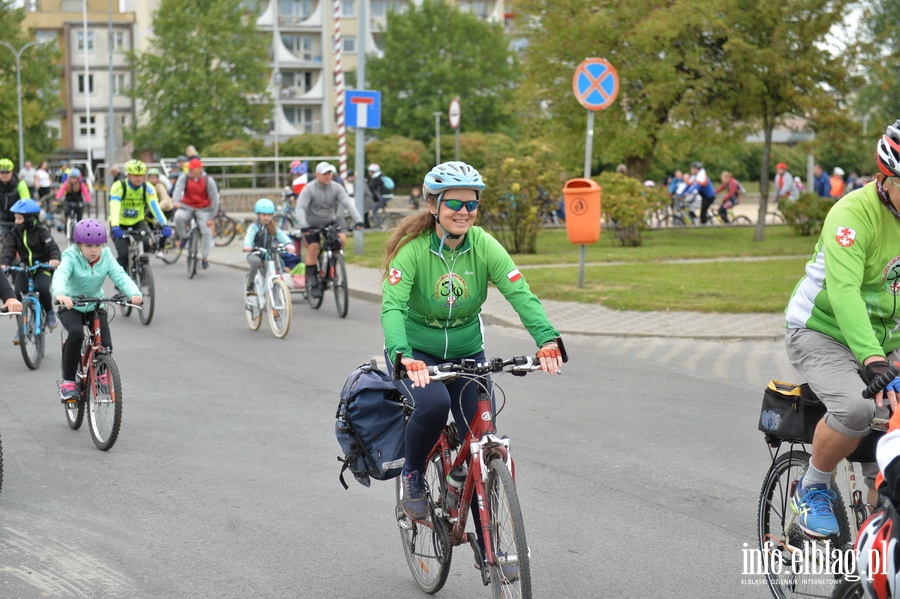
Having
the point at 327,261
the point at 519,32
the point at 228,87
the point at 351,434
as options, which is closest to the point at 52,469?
the point at 351,434

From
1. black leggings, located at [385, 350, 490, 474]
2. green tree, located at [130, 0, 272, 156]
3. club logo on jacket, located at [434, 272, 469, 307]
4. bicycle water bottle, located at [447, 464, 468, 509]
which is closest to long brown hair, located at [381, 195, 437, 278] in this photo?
club logo on jacket, located at [434, 272, 469, 307]

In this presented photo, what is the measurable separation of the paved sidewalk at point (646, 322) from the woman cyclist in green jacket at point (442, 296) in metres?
8.07

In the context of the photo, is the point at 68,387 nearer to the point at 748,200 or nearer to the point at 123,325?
the point at 123,325

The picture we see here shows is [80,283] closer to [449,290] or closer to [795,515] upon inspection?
[449,290]

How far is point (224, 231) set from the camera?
2828cm

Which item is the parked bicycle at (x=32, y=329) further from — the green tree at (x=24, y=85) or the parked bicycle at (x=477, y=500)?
the green tree at (x=24, y=85)

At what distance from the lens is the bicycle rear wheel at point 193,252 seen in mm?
20266

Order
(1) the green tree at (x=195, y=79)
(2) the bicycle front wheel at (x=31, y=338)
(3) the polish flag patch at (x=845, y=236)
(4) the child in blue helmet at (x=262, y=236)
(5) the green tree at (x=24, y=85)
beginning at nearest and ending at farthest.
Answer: (3) the polish flag patch at (x=845, y=236)
(2) the bicycle front wheel at (x=31, y=338)
(4) the child in blue helmet at (x=262, y=236)
(5) the green tree at (x=24, y=85)
(1) the green tree at (x=195, y=79)

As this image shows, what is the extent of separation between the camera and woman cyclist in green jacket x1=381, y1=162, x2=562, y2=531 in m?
4.89

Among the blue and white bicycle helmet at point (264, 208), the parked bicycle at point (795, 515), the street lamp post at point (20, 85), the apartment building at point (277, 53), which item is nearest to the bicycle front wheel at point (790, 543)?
the parked bicycle at point (795, 515)

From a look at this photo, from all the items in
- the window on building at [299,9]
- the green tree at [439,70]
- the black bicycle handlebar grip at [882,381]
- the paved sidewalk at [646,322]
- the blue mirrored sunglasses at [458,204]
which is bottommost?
the paved sidewalk at [646,322]

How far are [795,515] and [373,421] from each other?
5.65ft

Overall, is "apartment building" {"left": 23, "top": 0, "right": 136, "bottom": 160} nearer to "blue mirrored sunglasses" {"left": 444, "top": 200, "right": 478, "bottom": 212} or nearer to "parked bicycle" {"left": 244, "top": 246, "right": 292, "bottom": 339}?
"parked bicycle" {"left": 244, "top": 246, "right": 292, "bottom": 339}

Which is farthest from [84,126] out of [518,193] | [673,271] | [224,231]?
[673,271]
